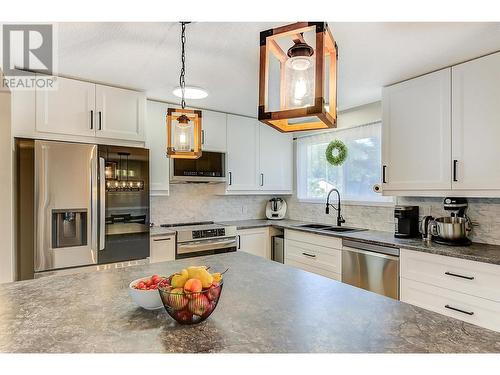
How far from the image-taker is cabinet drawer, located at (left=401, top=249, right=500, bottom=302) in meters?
2.00

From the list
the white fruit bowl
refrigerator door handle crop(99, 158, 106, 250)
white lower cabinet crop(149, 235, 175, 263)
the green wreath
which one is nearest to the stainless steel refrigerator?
refrigerator door handle crop(99, 158, 106, 250)

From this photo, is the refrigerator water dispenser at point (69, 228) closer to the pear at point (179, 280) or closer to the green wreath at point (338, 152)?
the pear at point (179, 280)

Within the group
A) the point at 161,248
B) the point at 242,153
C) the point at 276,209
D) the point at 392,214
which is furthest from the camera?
the point at 276,209

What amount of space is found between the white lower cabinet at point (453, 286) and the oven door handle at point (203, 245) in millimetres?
1768


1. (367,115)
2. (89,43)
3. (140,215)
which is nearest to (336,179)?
(367,115)

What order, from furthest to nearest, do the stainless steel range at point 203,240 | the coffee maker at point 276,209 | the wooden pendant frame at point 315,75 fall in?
1. the coffee maker at point 276,209
2. the stainless steel range at point 203,240
3. the wooden pendant frame at point 315,75

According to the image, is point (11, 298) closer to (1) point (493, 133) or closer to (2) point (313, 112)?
(2) point (313, 112)

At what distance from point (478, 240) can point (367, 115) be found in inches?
64.2

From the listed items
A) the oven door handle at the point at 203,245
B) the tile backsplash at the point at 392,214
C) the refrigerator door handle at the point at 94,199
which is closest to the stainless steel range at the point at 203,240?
the oven door handle at the point at 203,245

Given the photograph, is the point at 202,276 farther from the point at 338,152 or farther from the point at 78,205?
the point at 338,152

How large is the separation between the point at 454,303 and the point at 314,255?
53.6 inches

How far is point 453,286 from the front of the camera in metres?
2.18

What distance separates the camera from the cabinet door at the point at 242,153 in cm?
382

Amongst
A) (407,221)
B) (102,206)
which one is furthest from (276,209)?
(102,206)
